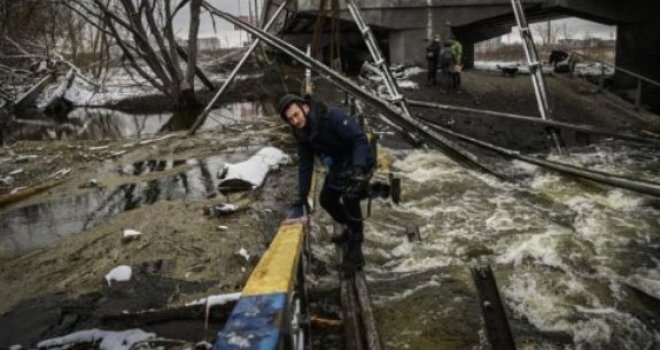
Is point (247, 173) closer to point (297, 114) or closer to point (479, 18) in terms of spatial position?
point (297, 114)

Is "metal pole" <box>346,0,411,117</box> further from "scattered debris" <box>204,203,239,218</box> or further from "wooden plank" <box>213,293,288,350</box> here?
"wooden plank" <box>213,293,288,350</box>

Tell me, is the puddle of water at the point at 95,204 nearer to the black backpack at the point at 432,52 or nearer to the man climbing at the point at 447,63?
the man climbing at the point at 447,63

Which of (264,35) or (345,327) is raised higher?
(264,35)

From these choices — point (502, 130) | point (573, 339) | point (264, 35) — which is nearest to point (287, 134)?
point (264, 35)

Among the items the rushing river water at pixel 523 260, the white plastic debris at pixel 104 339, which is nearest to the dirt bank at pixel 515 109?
the rushing river water at pixel 523 260

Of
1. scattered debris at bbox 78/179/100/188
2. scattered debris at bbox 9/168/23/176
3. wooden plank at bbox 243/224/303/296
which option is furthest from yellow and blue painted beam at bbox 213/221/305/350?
scattered debris at bbox 9/168/23/176

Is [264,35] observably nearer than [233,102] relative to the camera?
Yes

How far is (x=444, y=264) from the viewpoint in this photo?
516 cm

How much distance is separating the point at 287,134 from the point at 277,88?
38.5ft

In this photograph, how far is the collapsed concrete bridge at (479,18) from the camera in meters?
18.1

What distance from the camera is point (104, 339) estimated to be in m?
3.96

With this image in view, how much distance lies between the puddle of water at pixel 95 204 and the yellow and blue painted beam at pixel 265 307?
4421 mm

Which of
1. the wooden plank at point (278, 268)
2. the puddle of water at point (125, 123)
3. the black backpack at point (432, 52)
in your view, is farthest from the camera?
the black backpack at point (432, 52)

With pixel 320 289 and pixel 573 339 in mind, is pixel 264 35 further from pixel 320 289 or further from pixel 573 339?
pixel 573 339
